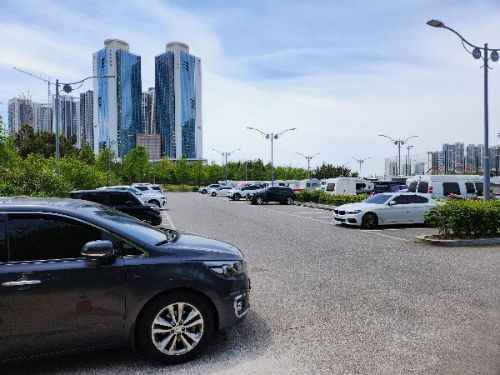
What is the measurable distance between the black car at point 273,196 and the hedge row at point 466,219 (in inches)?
856

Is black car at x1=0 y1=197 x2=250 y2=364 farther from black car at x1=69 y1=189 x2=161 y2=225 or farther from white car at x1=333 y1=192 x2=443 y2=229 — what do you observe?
white car at x1=333 y1=192 x2=443 y2=229

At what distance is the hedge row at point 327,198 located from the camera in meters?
24.0

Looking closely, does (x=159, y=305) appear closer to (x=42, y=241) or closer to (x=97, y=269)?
(x=97, y=269)

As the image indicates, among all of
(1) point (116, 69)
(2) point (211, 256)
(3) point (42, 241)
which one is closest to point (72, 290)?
(3) point (42, 241)

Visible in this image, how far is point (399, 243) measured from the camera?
37.7 feet

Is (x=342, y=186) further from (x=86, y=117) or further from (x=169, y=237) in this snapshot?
(x=86, y=117)

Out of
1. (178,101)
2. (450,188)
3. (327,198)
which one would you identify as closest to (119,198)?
(450,188)

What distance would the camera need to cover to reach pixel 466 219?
11453mm

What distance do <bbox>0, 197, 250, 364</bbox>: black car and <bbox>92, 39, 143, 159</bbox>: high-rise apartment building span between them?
116m

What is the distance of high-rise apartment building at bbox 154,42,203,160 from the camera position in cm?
12938

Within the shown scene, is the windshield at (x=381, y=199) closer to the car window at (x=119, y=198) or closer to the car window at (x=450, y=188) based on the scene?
the car window at (x=450, y=188)

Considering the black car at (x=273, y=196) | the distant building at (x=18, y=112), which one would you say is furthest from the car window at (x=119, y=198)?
the distant building at (x=18, y=112)

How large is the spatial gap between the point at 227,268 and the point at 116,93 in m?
129

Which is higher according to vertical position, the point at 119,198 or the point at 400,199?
the point at 119,198
